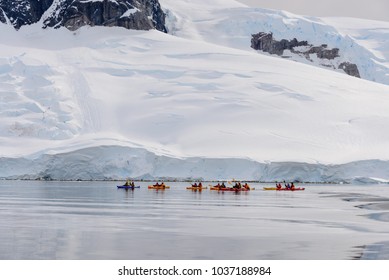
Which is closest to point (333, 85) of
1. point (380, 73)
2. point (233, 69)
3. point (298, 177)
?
point (233, 69)

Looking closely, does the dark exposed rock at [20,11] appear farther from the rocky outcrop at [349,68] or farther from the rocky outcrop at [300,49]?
the rocky outcrop at [349,68]

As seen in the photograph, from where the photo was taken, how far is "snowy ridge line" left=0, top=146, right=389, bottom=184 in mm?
79562

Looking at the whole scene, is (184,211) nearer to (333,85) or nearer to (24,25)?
(333,85)

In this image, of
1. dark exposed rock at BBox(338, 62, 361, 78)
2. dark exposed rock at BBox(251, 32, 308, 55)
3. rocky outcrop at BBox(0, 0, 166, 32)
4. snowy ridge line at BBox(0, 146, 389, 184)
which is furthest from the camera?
dark exposed rock at BBox(338, 62, 361, 78)

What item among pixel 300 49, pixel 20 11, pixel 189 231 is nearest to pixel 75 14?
pixel 20 11

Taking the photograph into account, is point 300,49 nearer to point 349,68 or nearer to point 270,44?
point 270,44

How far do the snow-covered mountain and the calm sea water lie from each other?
1503 inches


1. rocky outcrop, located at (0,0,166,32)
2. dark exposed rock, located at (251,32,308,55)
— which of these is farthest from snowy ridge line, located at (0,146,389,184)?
dark exposed rock, located at (251,32,308,55)

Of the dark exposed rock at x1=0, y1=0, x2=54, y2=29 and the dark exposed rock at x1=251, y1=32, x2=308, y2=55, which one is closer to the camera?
the dark exposed rock at x1=0, y1=0, x2=54, y2=29

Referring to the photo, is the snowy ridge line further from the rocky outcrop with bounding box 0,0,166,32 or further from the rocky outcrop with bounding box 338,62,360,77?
the rocky outcrop with bounding box 338,62,360,77

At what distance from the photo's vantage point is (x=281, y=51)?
5974 inches

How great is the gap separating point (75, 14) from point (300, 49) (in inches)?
1694

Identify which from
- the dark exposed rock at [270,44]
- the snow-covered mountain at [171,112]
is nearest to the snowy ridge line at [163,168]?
the snow-covered mountain at [171,112]

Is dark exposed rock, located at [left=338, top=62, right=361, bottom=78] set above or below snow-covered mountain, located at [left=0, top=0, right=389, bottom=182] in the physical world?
above
